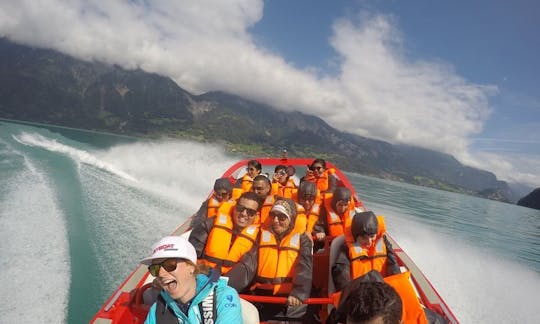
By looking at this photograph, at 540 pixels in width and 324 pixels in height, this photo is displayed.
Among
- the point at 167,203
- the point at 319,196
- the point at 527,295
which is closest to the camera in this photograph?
the point at 319,196

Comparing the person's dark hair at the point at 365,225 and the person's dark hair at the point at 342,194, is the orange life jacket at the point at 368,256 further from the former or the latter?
the person's dark hair at the point at 342,194

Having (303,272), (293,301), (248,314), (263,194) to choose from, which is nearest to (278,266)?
(303,272)

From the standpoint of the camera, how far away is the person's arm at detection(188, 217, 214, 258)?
385 cm

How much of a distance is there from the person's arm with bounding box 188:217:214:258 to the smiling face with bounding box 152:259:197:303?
6.83ft

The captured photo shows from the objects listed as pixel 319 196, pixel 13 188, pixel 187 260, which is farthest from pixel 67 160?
pixel 187 260

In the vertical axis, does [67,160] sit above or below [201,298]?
below

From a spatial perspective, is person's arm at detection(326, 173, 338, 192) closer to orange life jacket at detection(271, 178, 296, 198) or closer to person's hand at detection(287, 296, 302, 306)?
orange life jacket at detection(271, 178, 296, 198)

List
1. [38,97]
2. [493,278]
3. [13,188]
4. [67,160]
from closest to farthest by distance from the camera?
1. [493,278]
2. [13,188]
3. [67,160]
4. [38,97]

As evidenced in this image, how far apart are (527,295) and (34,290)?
1025cm

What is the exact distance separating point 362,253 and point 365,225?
0.35 m

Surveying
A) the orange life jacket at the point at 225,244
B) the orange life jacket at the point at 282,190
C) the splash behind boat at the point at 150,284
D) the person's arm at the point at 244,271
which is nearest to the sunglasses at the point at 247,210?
the orange life jacket at the point at 225,244

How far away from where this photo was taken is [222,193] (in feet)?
16.6

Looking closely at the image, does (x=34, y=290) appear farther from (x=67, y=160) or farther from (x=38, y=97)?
(x=38, y=97)

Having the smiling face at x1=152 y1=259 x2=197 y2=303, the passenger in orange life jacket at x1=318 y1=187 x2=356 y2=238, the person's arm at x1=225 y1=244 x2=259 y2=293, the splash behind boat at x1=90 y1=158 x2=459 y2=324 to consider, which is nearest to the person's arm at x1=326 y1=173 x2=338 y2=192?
the passenger in orange life jacket at x1=318 y1=187 x2=356 y2=238
